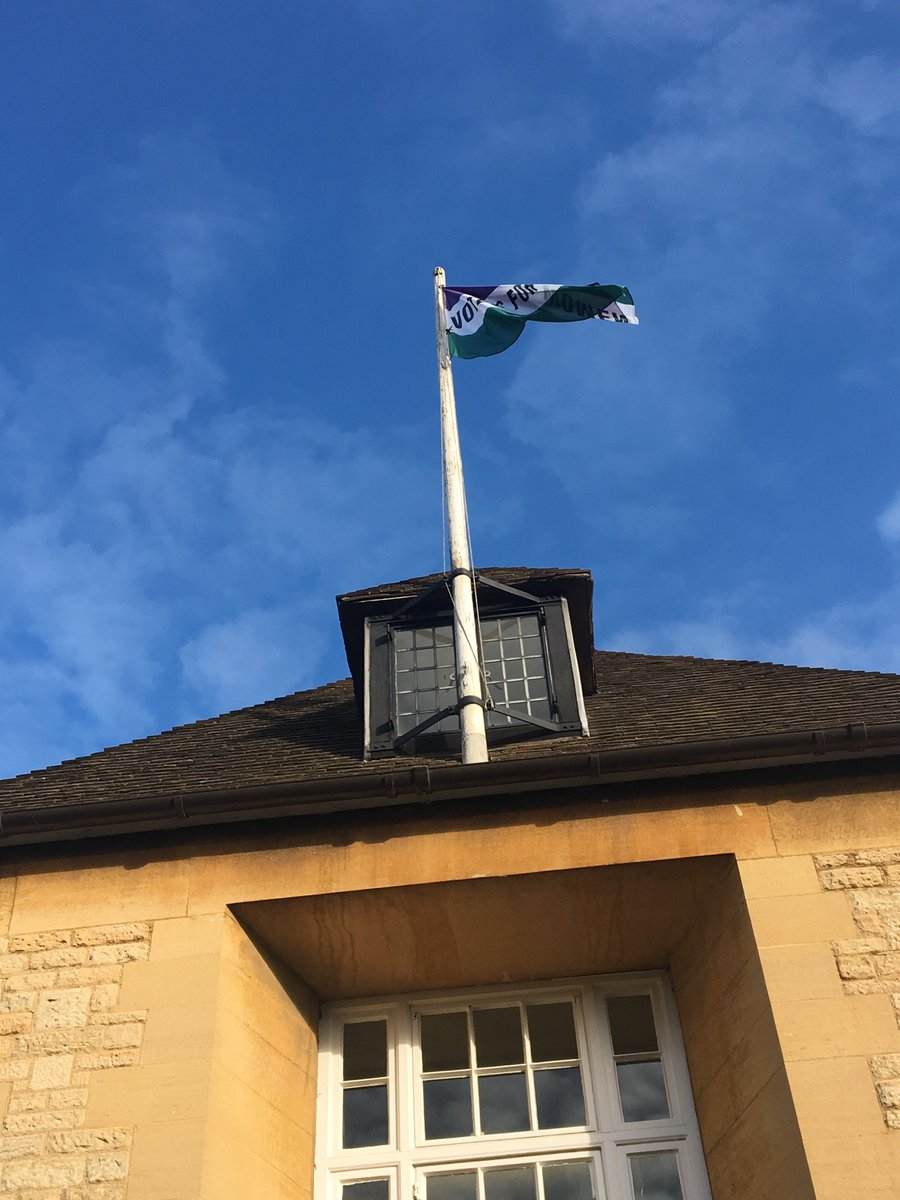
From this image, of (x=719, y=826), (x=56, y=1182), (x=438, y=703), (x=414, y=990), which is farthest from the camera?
(x=438, y=703)

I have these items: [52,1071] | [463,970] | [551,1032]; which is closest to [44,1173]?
[52,1071]

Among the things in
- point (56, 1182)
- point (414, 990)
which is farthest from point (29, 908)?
point (414, 990)

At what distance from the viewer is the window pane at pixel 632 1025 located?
7.08m

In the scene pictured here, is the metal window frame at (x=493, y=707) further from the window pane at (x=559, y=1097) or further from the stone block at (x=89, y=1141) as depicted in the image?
the stone block at (x=89, y=1141)

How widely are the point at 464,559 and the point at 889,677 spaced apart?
10.3ft

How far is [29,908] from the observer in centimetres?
691

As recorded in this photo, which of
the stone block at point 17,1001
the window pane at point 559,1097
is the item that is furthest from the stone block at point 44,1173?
the window pane at point 559,1097

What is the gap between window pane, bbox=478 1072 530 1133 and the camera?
22.3 feet

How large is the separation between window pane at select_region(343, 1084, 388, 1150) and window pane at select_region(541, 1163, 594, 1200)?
90 cm

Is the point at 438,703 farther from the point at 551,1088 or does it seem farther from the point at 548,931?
the point at 551,1088

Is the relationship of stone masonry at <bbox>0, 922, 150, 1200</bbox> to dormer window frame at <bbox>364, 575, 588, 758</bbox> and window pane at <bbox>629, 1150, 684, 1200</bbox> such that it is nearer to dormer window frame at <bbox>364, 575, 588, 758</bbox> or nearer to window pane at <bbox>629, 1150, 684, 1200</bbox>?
dormer window frame at <bbox>364, 575, 588, 758</bbox>

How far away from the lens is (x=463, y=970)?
7363 millimetres

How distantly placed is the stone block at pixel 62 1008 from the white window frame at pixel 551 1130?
1.45 metres

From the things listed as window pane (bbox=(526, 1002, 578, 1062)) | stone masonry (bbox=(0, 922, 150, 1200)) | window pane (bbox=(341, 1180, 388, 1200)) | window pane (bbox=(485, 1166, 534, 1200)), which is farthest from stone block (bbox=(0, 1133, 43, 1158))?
window pane (bbox=(526, 1002, 578, 1062))
